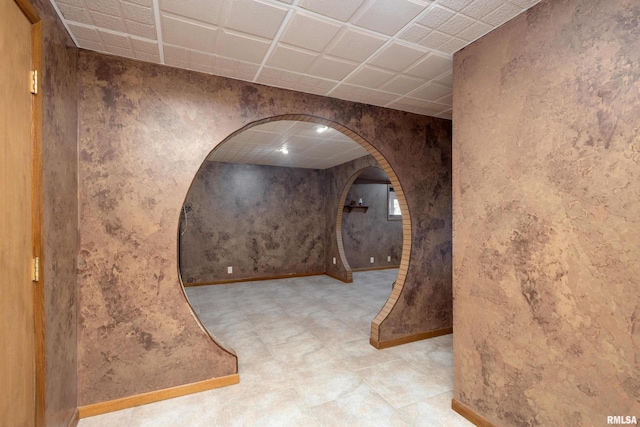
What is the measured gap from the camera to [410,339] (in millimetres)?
3229

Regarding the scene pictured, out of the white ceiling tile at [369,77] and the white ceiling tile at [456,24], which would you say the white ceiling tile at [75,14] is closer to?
the white ceiling tile at [369,77]

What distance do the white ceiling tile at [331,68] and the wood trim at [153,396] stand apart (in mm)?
2606

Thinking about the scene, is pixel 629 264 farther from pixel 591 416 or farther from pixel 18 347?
pixel 18 347

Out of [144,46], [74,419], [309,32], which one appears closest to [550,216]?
[309,32]

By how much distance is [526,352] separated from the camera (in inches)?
64.6

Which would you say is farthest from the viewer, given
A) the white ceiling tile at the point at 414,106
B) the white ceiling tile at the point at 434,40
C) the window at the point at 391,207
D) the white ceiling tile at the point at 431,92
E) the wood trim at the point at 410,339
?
the window at the point at 391,207

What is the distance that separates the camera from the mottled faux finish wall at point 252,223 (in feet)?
19.9

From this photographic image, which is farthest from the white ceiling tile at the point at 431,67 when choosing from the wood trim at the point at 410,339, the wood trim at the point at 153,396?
the wood trim at the point at 153,396

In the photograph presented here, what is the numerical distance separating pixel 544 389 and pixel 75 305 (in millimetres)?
2943

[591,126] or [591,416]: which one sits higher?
[591,126]

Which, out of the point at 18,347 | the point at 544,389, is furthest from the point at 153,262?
the point at 544,389

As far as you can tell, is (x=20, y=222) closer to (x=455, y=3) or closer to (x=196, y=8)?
(x=196, y=8)

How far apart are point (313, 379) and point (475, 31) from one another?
2883mm

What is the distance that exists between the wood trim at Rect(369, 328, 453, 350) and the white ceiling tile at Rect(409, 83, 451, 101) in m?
2.55
